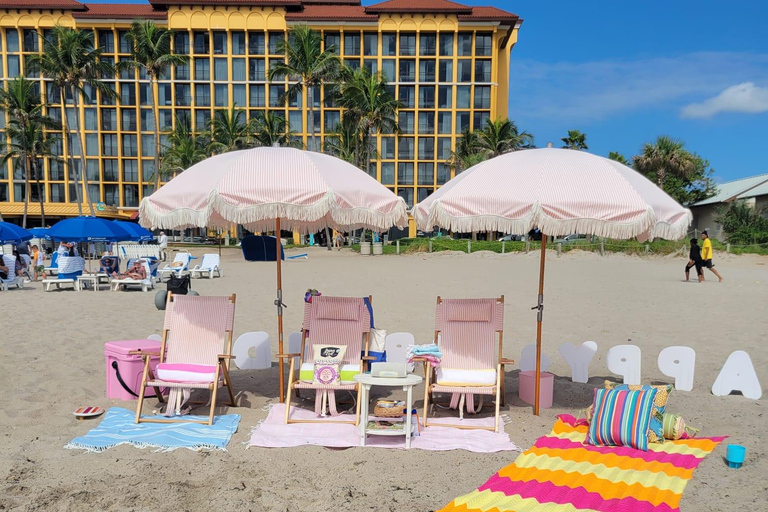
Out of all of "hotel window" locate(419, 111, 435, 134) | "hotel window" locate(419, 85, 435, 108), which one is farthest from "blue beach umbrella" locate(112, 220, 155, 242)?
"hotel window" locate(419, 85, 435, 108)

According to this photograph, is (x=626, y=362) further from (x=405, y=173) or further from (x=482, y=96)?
(x=482, y=96)

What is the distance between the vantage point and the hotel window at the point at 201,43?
49094 mm

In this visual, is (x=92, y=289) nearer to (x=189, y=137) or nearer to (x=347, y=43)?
(x=189, y=137)

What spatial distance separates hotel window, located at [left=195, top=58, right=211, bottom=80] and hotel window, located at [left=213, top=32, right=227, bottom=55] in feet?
4.20

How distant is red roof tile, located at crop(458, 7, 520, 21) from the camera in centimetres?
4766

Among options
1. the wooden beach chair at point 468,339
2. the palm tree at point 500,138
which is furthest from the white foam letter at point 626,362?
the palm tree at point 500,138

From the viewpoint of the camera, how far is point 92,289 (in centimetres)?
1438

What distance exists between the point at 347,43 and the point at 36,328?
4653cm

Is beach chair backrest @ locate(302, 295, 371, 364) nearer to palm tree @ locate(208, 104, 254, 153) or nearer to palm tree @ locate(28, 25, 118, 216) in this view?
palm tree @ locate(28, 25, 118, 216)

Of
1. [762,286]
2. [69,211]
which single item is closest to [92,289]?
[762,286]

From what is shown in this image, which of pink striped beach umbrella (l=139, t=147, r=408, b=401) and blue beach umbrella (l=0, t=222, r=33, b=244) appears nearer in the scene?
pink striped beach umbrella (l=139, t=147, r=408, b=401)

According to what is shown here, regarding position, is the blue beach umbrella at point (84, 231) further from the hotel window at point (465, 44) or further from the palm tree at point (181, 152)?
the hotel window at point (465, 44)

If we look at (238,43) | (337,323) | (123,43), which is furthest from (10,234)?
(123,43)

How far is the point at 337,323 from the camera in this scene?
5320 mm
